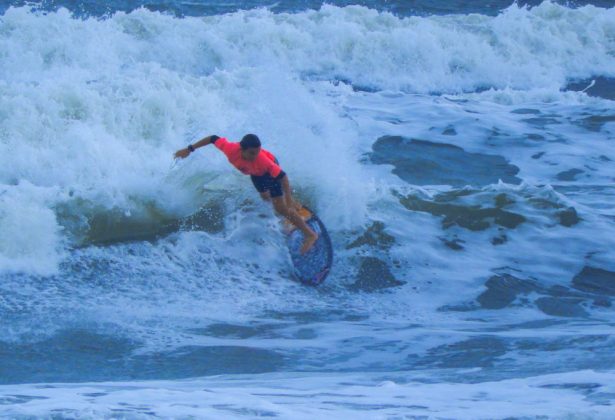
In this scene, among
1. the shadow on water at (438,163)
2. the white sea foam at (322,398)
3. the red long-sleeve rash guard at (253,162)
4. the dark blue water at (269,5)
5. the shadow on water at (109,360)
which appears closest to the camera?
the white sea foam at (322,398)

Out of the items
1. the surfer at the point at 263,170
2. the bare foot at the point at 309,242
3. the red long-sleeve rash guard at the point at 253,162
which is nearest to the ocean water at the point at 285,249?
the bare foot at the point at 309,242

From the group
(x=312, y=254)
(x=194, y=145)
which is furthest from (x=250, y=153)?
(x=312, y=254)

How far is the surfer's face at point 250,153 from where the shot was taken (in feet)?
25.6

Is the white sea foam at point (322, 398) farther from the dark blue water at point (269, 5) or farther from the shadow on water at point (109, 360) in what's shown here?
the dark blue water at point (269, 5)

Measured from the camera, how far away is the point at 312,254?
329 inches

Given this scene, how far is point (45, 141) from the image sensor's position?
10117mm

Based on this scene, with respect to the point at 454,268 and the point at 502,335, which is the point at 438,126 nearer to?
the point at 454,268

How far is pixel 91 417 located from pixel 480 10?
62.9 feet

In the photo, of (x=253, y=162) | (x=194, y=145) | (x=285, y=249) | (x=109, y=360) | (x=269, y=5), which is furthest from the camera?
(x=269, y=5)

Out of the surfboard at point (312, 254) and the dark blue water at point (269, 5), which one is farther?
the dark blue water at point (269, 5)

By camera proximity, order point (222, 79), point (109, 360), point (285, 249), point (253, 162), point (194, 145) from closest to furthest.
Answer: point (109, 360) → point (253, 162) → point (194, 145) → point (285, 249) → point (222, 79)

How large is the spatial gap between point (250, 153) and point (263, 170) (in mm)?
292

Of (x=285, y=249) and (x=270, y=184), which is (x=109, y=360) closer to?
(x=270, y=184)

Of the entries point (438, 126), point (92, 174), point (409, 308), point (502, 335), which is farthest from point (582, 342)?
point (438, 126)
